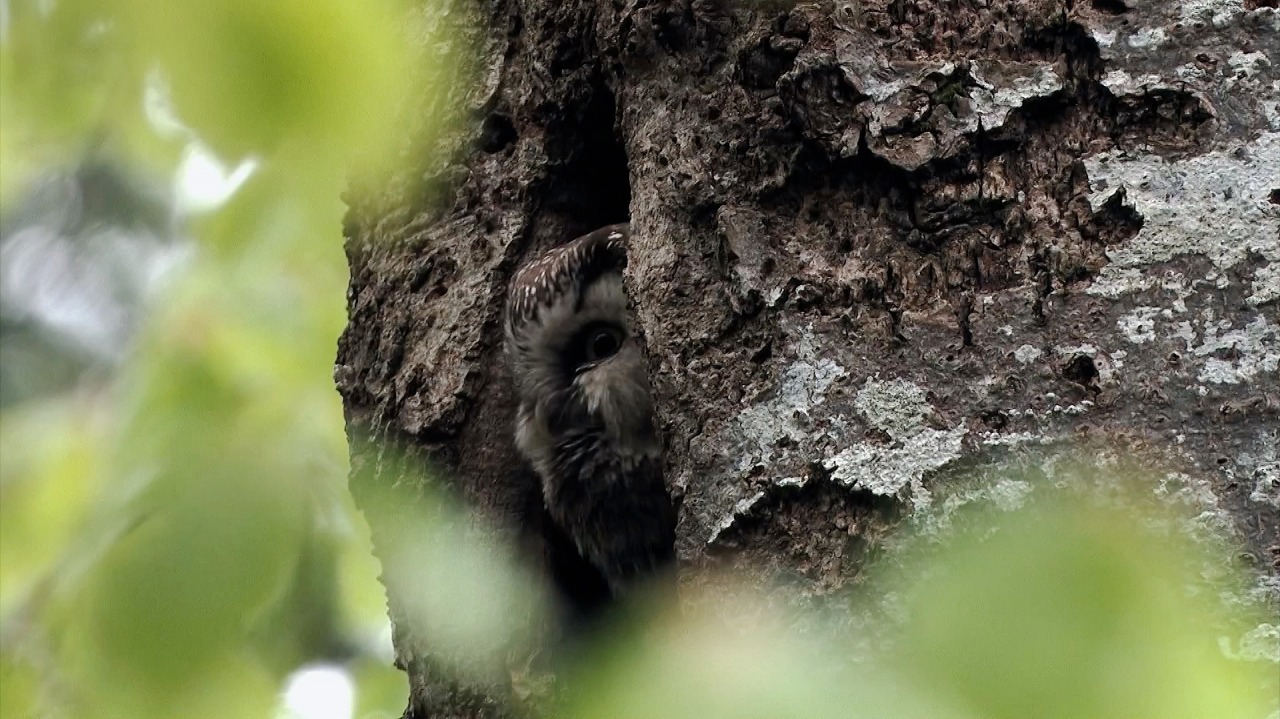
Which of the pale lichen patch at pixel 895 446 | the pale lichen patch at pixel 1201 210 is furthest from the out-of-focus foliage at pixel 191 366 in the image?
the pale lichen patch at pixel 1201 210

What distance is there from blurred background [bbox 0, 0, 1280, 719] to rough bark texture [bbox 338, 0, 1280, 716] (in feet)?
0.25

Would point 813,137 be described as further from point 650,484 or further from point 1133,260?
point 650,484

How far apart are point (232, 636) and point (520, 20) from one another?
108cm

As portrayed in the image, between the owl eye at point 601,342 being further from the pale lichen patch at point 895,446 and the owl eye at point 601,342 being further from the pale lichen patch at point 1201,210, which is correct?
the pale lichen patch at point 1201,210

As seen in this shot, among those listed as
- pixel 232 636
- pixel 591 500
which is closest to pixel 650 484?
pixel 591 500

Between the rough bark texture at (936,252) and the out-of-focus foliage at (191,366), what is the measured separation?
395 millimetres

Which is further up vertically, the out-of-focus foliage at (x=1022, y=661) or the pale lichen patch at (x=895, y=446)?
the pale lichen patch at (x=895, y=446)

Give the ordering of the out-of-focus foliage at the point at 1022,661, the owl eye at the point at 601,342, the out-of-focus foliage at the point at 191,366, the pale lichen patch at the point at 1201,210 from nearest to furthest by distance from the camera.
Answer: the out-of-focus foliage at the point at 1022,661
the pale lichen patch at the point at 1201,210
the out-of-focus foliage at the point at 191,366
the owl eye at the point at 601,342

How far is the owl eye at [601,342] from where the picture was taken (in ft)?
7.89

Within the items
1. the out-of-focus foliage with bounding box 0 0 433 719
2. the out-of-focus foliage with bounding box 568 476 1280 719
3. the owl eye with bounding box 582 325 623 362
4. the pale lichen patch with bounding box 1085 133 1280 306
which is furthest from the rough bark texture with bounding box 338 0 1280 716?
the owl eye with bounding box 582 325 623 362

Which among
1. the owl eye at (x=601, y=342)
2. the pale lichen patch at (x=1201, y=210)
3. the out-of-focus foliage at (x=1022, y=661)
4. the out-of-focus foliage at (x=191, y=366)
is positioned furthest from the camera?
the owl eye at (x=601, y=342)

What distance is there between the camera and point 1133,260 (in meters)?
1.25

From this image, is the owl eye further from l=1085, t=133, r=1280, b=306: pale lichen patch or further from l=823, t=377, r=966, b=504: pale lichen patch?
l=1085, t=133, r=1280, b=306: pale lichen patch

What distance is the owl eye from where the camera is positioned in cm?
240
